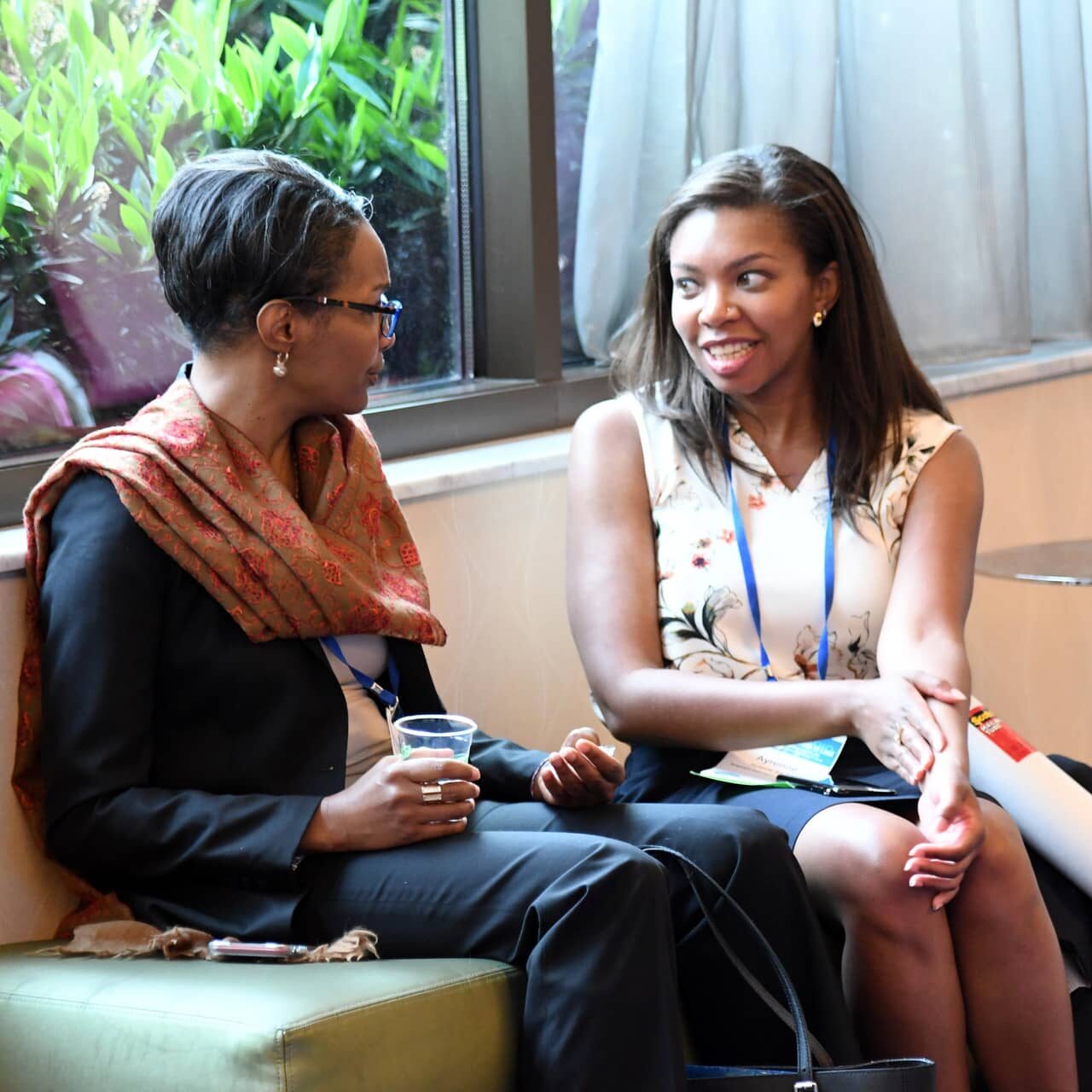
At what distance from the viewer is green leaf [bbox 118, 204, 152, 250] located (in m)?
2.31

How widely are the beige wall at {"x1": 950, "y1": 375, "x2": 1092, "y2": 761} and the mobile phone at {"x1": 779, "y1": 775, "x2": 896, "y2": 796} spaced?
1381mm

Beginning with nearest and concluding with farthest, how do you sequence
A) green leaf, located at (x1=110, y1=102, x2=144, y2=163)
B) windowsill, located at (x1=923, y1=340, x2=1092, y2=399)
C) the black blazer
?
the black blazer, green leaf, located at (x1=110, y1=102, x2=144, y2=163), windowsill, located at (x1=923, y1=340, x2=1092, y2=399)

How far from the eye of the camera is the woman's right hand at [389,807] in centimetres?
175

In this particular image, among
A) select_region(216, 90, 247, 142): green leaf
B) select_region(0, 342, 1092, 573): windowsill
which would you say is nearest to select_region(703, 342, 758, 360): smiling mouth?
select_region(0, 342, 1092, 573): windowsill

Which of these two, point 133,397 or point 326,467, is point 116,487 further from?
point 133,397

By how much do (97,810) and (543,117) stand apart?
1.53 metres

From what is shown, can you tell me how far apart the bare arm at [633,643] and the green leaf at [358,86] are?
2.31 feet

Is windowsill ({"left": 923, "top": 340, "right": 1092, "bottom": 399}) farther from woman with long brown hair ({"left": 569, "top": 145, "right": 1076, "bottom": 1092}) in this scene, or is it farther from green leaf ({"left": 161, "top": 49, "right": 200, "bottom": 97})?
green leaf ({"left": 161, "top": 49, "right": 200, "bottom": 97})

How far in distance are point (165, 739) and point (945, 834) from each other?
2.96 ft

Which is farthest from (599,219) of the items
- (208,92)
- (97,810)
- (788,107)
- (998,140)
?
(97,810)

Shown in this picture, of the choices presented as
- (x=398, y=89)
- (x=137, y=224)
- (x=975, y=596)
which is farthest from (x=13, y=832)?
(x=975, y=596)

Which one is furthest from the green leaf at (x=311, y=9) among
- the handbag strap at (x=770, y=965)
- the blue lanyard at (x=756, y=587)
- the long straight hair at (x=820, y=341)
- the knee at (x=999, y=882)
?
the knee at (x=999, y=882)

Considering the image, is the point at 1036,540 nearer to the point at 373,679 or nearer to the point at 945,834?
the point at 945,834

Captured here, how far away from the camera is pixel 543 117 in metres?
2.78
